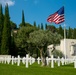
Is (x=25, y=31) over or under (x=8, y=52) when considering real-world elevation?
over

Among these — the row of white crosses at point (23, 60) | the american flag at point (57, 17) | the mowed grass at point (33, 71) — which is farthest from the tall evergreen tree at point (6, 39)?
the mowed grass at point (33, 71)

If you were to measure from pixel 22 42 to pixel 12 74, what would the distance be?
151ft

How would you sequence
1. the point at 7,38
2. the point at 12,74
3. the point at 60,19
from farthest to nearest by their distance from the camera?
the point at 7,38, the point at 60,19, the point at 12,74

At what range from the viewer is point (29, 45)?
61.0 m

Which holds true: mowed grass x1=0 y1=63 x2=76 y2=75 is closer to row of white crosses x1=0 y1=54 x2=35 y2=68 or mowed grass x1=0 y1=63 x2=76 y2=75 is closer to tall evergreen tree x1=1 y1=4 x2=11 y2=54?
row of white crosses x1=0 y1=54 x2=35 y2=68

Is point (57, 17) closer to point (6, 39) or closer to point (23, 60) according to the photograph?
point (23, 60)

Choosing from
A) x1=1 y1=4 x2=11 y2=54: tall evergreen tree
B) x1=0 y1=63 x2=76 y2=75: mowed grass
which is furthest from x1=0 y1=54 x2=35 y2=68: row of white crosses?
x1=1 y1=4 x2=11 y2=54: tall evergreen tree

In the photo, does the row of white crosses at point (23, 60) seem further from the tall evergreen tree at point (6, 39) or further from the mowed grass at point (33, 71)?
the tall evergreen tree at point (6, 39)

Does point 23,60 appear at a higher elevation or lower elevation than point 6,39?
lower

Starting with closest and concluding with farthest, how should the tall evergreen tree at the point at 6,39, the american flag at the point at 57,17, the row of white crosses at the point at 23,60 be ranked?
1. the row of white crosses at the point at 23,60
2. the american flag at the point at 57,17
3. the tall evergreen tree at the point at 6,39

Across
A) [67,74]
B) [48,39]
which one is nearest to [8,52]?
[48,39]

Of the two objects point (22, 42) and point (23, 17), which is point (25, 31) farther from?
point (23, 17)

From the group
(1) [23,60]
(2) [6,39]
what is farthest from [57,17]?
(2) [6,39]

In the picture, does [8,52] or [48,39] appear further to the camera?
[8,52]
